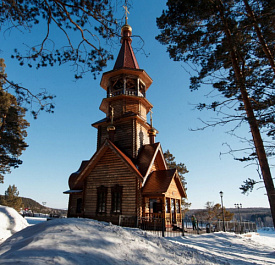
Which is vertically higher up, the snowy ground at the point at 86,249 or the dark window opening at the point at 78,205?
the dark window opening at the point at 78,205

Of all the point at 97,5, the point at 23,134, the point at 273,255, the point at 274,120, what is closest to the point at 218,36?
the point at 274,120

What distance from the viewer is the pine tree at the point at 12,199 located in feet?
147

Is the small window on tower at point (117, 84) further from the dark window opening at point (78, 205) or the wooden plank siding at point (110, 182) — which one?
the dark window opening at point (78, 205)

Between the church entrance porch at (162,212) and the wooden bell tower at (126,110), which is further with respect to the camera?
the wooden bell tower at (126,110)

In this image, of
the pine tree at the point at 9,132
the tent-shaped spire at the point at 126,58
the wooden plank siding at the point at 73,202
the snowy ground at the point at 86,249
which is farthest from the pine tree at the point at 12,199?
the snowy ground at the point at 86,249

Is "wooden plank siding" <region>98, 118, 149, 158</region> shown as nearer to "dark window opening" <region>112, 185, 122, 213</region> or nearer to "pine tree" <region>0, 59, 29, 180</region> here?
"dark window opening" <region>112, 185, 122, 213</region>

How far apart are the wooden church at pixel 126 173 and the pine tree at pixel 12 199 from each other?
115 ft

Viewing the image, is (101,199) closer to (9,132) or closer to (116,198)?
(116,198)

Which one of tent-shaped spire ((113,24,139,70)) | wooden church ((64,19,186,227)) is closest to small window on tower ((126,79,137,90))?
wooden church ((64,19,186,227))

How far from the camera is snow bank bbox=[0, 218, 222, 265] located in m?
3.68

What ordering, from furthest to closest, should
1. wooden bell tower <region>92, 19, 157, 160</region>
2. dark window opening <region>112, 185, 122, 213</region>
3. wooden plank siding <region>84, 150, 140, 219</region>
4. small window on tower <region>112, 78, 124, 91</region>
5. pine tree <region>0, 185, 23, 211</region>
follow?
pine tree <region>0, 185, 23, 211</region>
small window on tower <region>112, 78, 124, 91</region>
wooden bell tower <region>92, 19, 157, 160</region>
dark window opening <region>112, 185, 122, 213</region>
wooden plank siding <region>84, 150, 140, 219</region>

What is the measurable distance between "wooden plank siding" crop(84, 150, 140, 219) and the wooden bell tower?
1.80 metres

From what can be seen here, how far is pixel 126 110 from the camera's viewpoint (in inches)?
727

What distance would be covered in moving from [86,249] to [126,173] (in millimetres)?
10142
